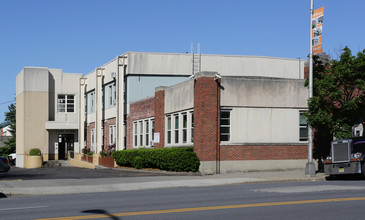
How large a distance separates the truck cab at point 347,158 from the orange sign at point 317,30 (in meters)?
4.47

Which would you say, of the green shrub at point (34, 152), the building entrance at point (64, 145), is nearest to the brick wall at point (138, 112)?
the green shrub at point (34, 152)

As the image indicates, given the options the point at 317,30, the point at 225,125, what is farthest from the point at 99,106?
the point at 317,30

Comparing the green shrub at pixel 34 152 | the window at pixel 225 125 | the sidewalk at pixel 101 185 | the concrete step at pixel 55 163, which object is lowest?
the concrete step at pixel 55 163

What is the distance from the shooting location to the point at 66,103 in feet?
191

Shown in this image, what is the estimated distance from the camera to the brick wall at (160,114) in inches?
1390

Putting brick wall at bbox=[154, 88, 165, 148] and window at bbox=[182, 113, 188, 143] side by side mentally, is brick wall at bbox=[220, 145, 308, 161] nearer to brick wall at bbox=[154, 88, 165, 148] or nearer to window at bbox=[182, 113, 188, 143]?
window at bbox=[182, 113, 188, 143]

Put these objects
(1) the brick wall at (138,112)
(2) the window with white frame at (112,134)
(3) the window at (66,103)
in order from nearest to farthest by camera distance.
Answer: (1) the brick wall at (138,112) < (2) the window with white frame at (112,134) < (3) the window at (66,103)

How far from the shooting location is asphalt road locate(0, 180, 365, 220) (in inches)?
477

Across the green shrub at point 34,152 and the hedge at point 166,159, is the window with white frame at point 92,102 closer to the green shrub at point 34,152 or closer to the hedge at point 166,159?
the green shrub at point 34,152

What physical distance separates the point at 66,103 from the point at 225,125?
31.8m

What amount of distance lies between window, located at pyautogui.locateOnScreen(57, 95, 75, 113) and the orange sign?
3726cm

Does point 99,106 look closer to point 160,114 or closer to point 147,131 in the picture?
point 147,131

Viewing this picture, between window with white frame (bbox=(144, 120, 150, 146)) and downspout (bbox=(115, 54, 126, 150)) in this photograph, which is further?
downspout (bbox=(115, 54, 126, 150))

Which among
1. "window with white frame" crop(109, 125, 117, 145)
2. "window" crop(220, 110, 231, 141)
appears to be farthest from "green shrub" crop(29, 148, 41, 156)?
"window" crop(220, 110, 231, 141)
